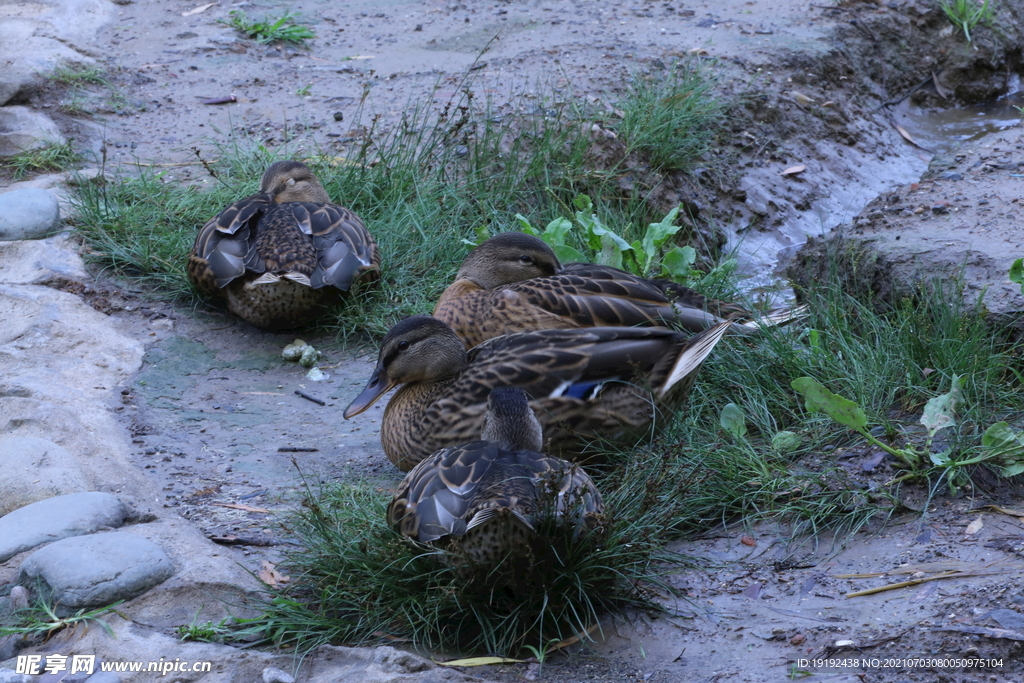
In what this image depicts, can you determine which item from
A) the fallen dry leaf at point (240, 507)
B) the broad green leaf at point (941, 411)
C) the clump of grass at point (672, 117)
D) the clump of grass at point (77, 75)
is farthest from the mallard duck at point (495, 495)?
the clump of grass at point (77, 75)

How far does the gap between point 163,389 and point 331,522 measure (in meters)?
1.95

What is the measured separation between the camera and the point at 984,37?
9.80 m

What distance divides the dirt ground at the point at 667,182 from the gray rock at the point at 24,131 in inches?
8.8

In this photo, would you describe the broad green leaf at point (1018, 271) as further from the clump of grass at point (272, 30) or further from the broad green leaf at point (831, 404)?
the clump of grass at point (272, 30)

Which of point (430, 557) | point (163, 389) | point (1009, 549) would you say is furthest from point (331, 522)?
point (1009, 549)

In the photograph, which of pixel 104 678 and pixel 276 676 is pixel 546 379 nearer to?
pixel 276 676

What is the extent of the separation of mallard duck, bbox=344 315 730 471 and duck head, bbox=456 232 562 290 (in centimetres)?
82

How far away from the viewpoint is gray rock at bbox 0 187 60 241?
5.99 m

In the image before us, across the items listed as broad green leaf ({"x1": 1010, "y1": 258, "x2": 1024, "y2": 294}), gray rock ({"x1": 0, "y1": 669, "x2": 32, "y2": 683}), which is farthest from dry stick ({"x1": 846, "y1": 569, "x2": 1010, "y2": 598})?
gray rock ({"x1": 0, "y1": 669, "x2": 32, "y2": 683})

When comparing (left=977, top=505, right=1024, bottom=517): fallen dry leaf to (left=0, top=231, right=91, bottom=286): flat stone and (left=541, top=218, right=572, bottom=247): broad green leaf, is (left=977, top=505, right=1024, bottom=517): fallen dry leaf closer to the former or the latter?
(left=541, top=218, right=572, bottom=247): broad green leaf

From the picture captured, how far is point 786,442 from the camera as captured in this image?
13.6 ft

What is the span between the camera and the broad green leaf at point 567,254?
5617 mm

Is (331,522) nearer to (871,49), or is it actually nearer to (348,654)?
(348,654)

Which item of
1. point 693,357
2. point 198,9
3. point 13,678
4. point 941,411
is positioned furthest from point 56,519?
point 198,9
